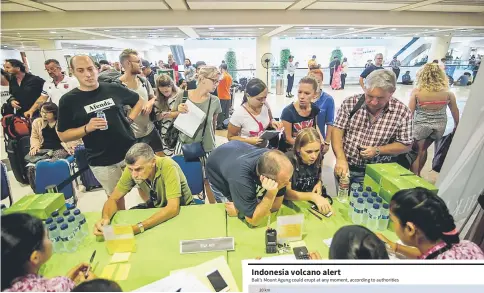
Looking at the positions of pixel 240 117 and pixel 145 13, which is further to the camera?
pixel 240 117

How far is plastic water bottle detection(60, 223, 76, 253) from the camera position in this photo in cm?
94

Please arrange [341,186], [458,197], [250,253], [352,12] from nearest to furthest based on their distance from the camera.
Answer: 1. [250,253]
2. [341,186]
3. [458,197]
4. [352,12]

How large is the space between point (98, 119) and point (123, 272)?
779mm

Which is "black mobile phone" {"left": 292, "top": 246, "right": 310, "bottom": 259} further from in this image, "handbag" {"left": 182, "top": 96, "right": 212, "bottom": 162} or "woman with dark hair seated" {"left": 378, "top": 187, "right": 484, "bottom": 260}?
"handbag" {"left": 182, "top": 96, "right": 212, "bottom": 162}

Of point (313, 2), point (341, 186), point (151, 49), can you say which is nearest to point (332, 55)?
point (151, 49)

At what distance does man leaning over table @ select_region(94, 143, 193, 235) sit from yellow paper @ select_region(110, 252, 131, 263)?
0.39 ft

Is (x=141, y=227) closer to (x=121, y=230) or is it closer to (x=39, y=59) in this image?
(x=121, y=230)

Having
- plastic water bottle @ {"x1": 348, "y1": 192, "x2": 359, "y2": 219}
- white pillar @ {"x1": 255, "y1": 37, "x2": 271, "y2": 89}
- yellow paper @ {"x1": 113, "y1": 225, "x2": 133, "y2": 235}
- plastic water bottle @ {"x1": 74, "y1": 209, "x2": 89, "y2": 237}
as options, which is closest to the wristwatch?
yellow paper @ {"x1": 113, "y1": 225, "x2": 133, "y2": 235}

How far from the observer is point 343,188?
1.31 m

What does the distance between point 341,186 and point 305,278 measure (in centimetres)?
88

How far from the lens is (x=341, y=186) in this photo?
1.33 m

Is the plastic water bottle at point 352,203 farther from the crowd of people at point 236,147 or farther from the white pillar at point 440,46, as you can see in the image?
the white pillar at point 440,46

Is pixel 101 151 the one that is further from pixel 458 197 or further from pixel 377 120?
pixel 458 197

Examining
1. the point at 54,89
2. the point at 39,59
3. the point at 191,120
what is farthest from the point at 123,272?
the point at 39,59
